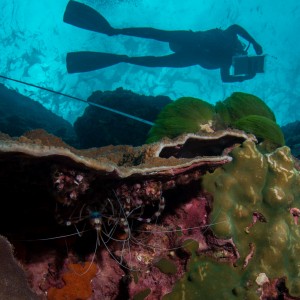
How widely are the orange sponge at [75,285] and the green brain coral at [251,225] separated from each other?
30.3 inches

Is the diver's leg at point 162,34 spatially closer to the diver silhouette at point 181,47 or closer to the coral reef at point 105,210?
the diver silhouette at point 181,47

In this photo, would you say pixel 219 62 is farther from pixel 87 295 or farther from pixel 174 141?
pixel 87 295

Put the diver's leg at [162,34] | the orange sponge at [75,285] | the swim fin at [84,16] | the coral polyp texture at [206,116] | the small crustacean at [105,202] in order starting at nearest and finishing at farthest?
the small crustacean at [105,202] < the orange sponge at [75,285] < the coral polyp texture at [206,116] < the diver's leg at [162,34] < the swim fin at [84,16]

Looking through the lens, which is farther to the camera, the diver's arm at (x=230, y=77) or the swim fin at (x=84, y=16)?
the swim fin at (x=84, y=16)

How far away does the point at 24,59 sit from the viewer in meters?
43.2

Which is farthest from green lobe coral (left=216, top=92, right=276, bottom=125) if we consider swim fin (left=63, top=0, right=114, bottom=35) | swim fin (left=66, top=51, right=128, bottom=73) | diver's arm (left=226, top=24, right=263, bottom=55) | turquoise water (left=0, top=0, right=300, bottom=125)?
turquoise water (left=0, top=0, right=300, bottom=125)

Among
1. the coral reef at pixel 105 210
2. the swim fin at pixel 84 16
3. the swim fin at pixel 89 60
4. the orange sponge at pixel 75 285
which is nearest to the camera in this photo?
the coral reef at pixel 105 210

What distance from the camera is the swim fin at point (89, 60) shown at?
1409 centimetres

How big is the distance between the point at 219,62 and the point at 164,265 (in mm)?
11854

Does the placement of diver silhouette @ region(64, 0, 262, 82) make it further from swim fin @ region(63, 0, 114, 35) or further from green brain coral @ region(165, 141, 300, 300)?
green brain coral @ region(165, 141, 300, 300)

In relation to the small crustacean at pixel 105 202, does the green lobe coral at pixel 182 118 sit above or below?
above

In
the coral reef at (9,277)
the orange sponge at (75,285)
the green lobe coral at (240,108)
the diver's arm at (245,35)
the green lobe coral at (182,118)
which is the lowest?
the orange sponge at (75,285)

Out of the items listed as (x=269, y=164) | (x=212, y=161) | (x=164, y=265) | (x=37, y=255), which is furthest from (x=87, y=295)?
(x=269, y=164)

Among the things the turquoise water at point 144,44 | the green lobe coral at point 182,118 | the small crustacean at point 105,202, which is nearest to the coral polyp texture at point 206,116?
the green lobe coral at point 182,118
